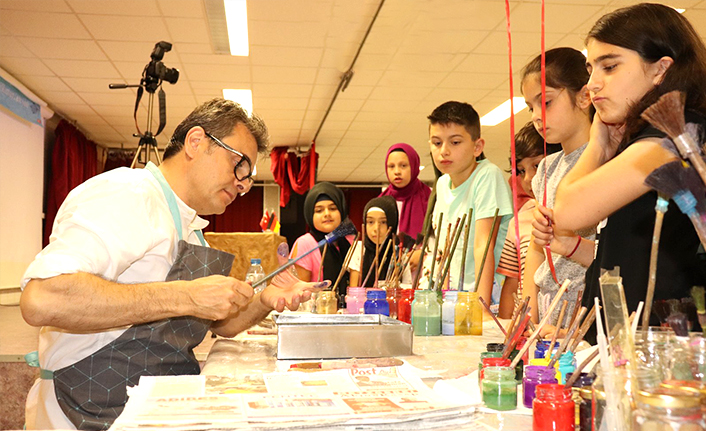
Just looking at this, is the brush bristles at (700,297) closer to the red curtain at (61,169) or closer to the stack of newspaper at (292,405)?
the stack of newspaper at (292,405)

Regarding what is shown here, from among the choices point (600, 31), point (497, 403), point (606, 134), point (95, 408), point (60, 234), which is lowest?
point (95, 408)

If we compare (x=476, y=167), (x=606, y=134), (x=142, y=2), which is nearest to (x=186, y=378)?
(x=606, y=134)

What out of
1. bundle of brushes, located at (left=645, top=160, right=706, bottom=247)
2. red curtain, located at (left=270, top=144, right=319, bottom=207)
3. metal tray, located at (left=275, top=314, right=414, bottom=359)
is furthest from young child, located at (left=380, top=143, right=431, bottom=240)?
red curtain, located at (left=270, top=144, right=319, bottom=207)

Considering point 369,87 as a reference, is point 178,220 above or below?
below

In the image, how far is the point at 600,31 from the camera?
4.75 feet

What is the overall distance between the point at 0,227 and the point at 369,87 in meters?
4.18

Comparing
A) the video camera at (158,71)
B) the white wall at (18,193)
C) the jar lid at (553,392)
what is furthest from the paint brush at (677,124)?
the white wall at (18,193)

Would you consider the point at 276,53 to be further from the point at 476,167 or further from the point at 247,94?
the point at 476,167

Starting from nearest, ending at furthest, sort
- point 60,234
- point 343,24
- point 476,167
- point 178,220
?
point 60,234 < point 178,220 < point 476,167 < point 343,24

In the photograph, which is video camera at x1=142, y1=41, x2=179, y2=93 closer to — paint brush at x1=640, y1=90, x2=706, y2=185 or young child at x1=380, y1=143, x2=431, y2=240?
young child at x1=380, y1=143, x2=431, y2=240

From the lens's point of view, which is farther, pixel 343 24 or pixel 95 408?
pixel 343 24

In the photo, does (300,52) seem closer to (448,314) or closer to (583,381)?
(448,314)

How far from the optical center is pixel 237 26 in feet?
16.3

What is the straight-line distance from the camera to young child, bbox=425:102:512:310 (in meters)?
2.36
